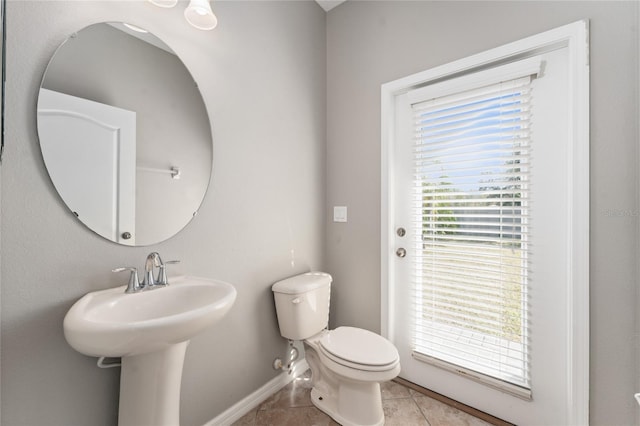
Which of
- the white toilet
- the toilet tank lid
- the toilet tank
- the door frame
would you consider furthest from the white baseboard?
the door frame

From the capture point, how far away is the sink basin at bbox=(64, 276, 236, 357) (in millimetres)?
756

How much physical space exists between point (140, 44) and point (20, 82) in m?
0.44

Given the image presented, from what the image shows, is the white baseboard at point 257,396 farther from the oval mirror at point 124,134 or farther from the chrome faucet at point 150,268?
the oval mirror at point 124,134

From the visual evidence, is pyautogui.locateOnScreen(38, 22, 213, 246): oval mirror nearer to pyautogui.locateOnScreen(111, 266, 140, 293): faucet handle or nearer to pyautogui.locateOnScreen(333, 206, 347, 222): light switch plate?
pyautogui.locateOnScreen(111, 266, 140, 293): faucet handle

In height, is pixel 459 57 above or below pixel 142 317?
above

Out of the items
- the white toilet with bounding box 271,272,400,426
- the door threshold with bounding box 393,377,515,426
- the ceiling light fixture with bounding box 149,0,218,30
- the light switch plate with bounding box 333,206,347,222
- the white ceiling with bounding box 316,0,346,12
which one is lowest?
the door threshold with bounding box 393,377,515,426

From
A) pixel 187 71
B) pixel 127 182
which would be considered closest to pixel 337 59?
pixel 187 71

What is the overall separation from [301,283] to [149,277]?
2.71 feet

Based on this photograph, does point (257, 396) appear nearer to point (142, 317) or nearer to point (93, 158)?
point (142, 317)

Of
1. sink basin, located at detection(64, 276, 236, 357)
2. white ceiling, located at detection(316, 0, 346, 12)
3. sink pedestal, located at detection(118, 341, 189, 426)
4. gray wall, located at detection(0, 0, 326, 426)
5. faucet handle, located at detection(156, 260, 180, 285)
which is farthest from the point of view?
white ceiling, located at detection(316, 0, 346, 12)

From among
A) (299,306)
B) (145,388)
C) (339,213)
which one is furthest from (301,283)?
(145,388)

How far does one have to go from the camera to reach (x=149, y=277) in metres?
1.11

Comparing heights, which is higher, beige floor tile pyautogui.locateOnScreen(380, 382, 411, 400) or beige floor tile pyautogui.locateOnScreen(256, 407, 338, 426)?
beige floor tile pyautogui.locateOnScreen(256, 407, 338, 426)

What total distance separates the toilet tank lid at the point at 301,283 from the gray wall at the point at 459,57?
32 centimetres
